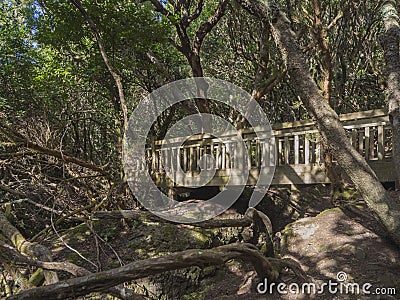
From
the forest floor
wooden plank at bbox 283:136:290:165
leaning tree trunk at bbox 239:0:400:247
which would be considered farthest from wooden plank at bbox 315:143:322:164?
leaning tree trunk at bbox 239:0:400:247

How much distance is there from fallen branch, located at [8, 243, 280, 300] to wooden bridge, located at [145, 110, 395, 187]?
9.14ft

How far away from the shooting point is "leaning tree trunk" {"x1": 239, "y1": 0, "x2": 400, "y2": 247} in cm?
461

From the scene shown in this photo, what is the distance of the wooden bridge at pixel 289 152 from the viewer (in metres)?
5.59

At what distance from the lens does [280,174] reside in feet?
22.2

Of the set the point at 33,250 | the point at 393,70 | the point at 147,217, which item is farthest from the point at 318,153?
the point at 33,250

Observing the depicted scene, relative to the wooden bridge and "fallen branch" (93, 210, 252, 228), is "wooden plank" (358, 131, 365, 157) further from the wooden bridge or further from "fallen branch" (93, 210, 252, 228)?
"fallen branch" (93, 210, 252, 228)

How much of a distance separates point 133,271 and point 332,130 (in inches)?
130

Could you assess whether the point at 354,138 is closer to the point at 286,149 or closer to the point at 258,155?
the point at 286,149

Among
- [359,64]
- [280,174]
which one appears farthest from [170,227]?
[359,64]

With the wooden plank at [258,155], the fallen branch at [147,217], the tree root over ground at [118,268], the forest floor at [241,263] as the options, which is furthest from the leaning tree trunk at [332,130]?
the wooden plank at [258,155]

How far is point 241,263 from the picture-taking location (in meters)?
6.82

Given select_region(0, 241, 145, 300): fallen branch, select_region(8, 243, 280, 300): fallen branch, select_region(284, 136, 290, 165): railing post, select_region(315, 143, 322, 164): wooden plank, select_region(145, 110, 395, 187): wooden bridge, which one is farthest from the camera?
select_region(284, 136, 290, 165): railing post

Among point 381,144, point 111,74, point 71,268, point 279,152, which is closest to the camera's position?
point 71,268

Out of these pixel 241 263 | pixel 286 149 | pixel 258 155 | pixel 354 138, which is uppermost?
pixel 354 138
